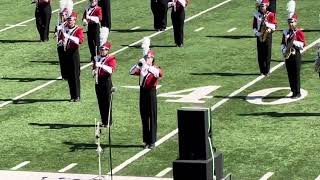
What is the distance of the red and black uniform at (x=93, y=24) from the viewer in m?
28.3

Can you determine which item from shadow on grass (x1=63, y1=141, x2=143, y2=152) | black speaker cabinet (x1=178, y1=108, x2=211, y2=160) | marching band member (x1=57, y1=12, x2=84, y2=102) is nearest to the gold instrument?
marching band member (x1=57, y1=12, x2=84, y2=102)

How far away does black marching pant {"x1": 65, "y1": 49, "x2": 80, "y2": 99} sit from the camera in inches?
972

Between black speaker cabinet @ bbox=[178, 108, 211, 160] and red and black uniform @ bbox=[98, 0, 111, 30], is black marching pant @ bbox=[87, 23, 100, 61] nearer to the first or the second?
red and black uniform @ bbox=[98, 0, 111, 30]

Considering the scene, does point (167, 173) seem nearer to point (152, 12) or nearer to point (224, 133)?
point (224, 133)

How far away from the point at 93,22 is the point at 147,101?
8178mm

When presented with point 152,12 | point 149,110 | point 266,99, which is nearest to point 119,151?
point 149,110

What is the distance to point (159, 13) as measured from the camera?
31781 millimetres

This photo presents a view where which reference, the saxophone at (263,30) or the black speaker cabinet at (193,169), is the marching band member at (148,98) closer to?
the saxophone at (263,30)

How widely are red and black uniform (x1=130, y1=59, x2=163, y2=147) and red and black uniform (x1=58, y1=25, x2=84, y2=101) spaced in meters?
4.04

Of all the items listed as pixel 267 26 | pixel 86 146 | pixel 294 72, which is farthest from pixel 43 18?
pixel 86 146

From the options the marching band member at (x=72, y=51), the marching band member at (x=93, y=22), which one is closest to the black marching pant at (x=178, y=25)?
the marching band member at (x=93, y=22)

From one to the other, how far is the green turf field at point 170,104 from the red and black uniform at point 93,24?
0.44 meters

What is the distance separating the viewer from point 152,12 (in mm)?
32812

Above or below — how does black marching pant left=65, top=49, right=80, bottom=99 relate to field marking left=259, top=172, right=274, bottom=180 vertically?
above
